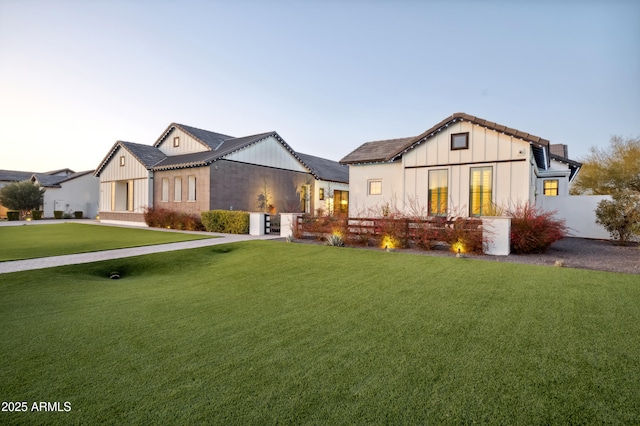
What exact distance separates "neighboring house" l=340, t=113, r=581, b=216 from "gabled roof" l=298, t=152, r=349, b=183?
1014 centimetres

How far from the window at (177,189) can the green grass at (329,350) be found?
14.8 m

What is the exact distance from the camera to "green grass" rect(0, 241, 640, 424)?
2246mm

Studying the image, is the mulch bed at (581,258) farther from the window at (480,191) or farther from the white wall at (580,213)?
the white wall at (580,213)

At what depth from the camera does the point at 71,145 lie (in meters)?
33.0

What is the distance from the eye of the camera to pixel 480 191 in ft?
42.7

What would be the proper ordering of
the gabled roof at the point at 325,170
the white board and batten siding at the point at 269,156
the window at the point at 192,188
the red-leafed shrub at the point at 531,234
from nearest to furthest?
the red-leafed shrub at the point at 531,234, the window at the point at 192,188, the white board and batten siding at the point at 269,156, the gabled roof at the point at 325,170

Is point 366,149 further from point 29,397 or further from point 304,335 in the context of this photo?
point 29,397

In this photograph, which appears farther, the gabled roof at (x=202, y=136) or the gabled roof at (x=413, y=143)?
the gabled roof at (x=202, y=136)

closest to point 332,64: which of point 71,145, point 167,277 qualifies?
point 167,277

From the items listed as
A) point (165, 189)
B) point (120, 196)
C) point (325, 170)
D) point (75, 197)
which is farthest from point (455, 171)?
point (75, 197)

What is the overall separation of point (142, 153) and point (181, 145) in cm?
301

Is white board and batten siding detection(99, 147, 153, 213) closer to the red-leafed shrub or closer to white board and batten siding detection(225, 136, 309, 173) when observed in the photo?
white board and batten siding detection(225, 136, 309, 173)

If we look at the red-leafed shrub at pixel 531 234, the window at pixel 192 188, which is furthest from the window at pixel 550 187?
the window at pixel 192 188

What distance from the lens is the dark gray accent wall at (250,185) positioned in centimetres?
1925
